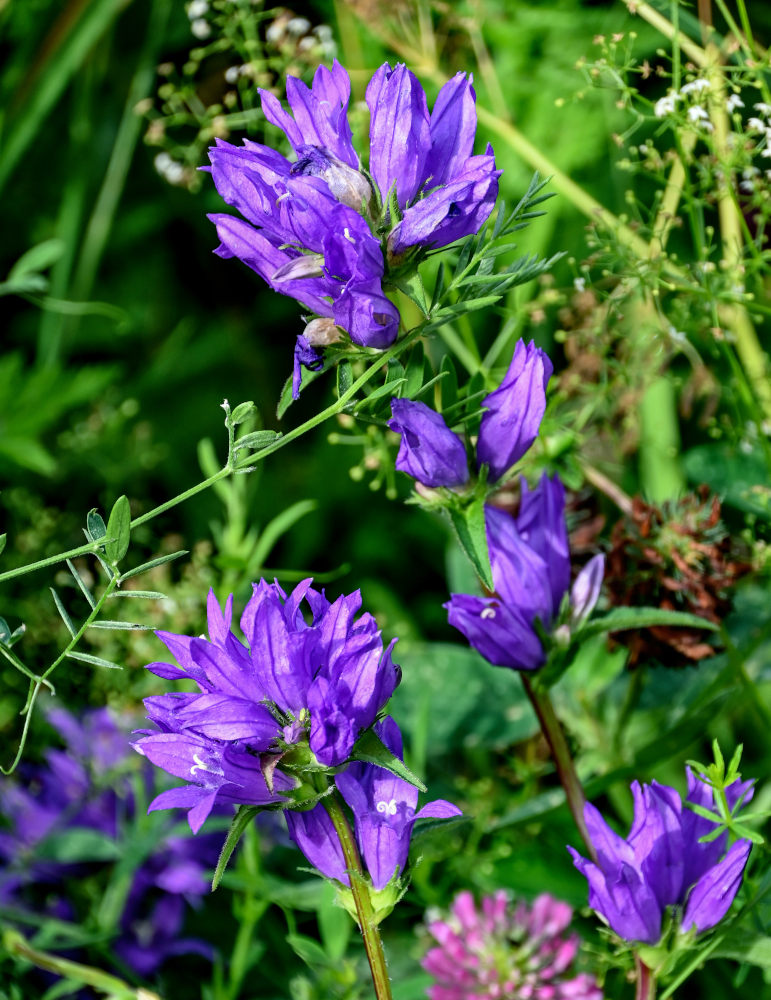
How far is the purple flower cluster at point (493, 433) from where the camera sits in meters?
0.63

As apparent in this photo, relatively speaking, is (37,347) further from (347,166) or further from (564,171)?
(347,166)

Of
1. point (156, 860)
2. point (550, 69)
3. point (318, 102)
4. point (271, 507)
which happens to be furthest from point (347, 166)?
point (271, 507)

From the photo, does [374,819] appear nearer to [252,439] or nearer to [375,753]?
[375,753]

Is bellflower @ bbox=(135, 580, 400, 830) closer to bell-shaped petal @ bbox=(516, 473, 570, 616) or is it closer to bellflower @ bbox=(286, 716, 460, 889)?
bellflower @ bbox=(286, 716, 460, 889)

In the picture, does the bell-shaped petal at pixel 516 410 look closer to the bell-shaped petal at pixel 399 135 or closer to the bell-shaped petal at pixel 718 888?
the bell-shaped petal at pixel 399 135

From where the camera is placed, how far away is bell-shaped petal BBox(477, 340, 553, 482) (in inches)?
25.7

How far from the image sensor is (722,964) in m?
0.96

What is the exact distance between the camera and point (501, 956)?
2.86 ft

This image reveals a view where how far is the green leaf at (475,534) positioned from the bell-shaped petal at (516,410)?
0.10 feet

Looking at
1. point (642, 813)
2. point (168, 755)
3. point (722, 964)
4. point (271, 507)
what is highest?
point (168, 755)

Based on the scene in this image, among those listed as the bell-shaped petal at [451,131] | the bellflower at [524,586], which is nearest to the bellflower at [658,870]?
the bellflower at [524,586]

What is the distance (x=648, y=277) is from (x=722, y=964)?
1.82 feet

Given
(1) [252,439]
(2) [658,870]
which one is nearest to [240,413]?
(1) [252,439]

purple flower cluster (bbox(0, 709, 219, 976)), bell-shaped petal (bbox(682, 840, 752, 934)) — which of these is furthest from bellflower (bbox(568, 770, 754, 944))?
purple flower cluster (bbox(0, 709, 219, 976))
